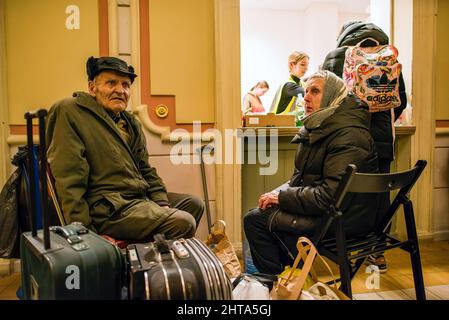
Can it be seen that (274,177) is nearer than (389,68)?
No

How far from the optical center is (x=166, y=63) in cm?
241

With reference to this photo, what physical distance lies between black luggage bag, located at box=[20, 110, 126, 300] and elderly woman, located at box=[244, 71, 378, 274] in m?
0.79

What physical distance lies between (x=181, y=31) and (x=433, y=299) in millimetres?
2265

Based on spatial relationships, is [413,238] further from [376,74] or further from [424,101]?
[424,101]

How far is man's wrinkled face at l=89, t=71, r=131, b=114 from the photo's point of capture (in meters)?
1.73

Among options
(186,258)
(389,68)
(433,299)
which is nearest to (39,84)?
(186,258)

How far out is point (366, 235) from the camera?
1636 millimetres

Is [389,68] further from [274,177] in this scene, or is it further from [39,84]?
[39,84]

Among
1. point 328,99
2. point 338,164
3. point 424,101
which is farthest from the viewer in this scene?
point 424,101

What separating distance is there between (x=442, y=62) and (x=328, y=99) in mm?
1799

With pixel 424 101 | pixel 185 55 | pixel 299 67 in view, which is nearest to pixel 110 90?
pixel 185 55

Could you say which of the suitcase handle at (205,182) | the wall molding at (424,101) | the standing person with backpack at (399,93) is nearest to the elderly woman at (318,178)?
the standing person with backpack at (399,93)

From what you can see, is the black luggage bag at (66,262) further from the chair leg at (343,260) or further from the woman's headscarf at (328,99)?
the woman's headscarf at (328,99)

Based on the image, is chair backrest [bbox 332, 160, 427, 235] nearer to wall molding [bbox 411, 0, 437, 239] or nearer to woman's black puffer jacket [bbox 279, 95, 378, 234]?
woman's black puffer jacket [bbox 279, 95, 378, 234]
